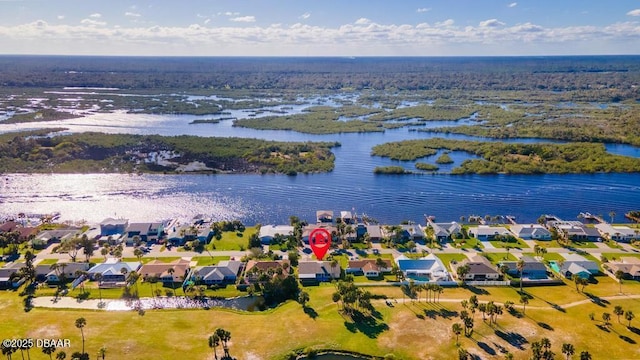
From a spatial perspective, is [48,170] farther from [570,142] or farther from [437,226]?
[570,142]

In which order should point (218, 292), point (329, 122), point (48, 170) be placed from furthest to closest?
point (329, 122), point (48, 170), point (218, 292)

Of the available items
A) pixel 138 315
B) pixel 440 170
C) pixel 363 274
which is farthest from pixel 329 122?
pixel 138 315

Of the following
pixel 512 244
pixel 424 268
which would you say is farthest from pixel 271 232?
pixel 512 244

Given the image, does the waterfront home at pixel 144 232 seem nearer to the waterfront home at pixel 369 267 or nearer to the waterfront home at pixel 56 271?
the waterfront home at pixel 56 271

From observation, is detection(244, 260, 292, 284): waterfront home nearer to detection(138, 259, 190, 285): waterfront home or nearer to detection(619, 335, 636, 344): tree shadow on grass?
detection(138, 259, 190, 285): waterfront home

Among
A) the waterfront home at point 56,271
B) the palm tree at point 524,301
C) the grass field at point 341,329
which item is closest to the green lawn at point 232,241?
the grass field at point 341,329

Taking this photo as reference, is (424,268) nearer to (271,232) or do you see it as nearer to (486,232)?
Result: (486,232)


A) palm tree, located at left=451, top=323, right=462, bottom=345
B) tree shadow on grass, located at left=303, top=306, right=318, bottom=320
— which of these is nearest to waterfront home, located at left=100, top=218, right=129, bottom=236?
tree shadow on grass, located at left=303, top=306, right=318, bottom=320
